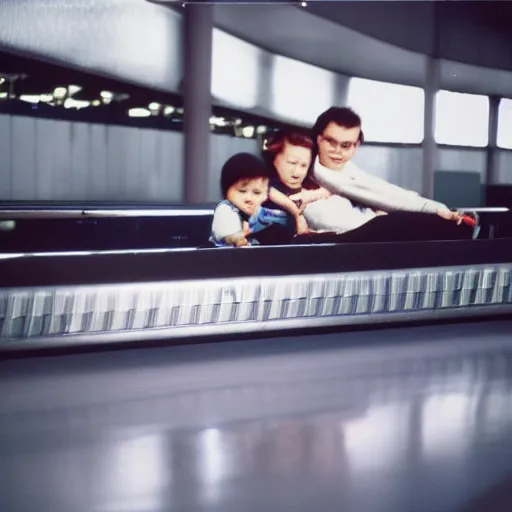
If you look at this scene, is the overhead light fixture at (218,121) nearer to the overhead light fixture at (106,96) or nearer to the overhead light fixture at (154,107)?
the overhead light fixture at (154,107)

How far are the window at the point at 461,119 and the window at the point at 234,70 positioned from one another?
3.88ft

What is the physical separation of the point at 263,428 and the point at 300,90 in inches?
73.1

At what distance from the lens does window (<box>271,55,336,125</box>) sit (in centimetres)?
420

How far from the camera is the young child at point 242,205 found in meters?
4.15

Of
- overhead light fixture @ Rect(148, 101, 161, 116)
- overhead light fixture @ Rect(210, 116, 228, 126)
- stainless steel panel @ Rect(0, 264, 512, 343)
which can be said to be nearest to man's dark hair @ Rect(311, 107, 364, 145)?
overhead light fixture @ Rect(210, 116, 228, 126)

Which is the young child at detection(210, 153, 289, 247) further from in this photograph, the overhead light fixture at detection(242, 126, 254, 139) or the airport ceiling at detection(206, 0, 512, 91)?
the airport ceiling at detection(206, 0, 512, 91)

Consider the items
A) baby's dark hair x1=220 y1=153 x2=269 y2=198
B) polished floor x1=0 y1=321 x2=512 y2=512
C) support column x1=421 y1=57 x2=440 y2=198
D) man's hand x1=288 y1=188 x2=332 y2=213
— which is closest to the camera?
polished floor x1=0 y1=321 x2=512 y2=512

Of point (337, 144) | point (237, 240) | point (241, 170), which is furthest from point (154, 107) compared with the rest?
point (337, 144)

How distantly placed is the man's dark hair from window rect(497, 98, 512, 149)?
934 mm

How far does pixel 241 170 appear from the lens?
420cm

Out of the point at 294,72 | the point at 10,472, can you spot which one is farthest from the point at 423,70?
the point at 10,472

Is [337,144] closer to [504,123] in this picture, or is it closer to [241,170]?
[241,170]

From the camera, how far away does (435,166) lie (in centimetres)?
475

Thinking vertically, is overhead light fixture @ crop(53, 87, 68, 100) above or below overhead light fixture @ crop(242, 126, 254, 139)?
above
